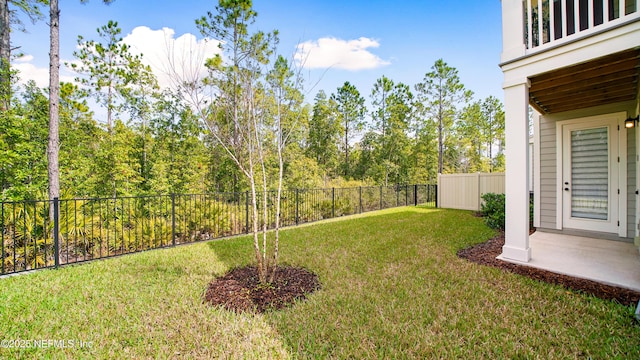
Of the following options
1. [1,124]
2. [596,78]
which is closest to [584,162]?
[596,78]

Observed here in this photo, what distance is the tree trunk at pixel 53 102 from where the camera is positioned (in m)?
4.48

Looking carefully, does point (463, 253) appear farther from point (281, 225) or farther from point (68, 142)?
point (68, 142)

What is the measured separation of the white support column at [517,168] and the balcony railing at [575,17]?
1.97ft

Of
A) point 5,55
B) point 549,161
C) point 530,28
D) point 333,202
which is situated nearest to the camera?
point 530,28

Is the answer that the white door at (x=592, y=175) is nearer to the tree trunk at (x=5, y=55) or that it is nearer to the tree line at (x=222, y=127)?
the tree line at (x=222, y=127)

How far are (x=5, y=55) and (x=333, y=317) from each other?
33.4ft

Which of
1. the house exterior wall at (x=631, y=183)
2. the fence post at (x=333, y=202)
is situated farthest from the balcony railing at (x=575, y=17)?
the fence post at (x=333, y=202)

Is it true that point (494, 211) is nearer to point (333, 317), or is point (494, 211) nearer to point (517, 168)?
point (517, 168)

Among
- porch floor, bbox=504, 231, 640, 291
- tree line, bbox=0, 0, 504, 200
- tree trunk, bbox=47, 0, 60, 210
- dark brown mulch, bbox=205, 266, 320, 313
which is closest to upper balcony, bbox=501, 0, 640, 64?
porch floor, bbox=504, 231, 640, 291

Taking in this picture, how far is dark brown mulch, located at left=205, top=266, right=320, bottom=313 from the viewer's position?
263cm

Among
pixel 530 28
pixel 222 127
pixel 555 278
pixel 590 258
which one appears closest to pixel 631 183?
pixel 590 258

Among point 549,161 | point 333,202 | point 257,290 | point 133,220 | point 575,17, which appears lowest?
point 257,290

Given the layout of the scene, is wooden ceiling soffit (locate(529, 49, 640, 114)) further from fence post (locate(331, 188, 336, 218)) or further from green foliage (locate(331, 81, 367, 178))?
green foliage (locate(331, 81, 367, 178))

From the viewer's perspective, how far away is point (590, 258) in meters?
3.69
